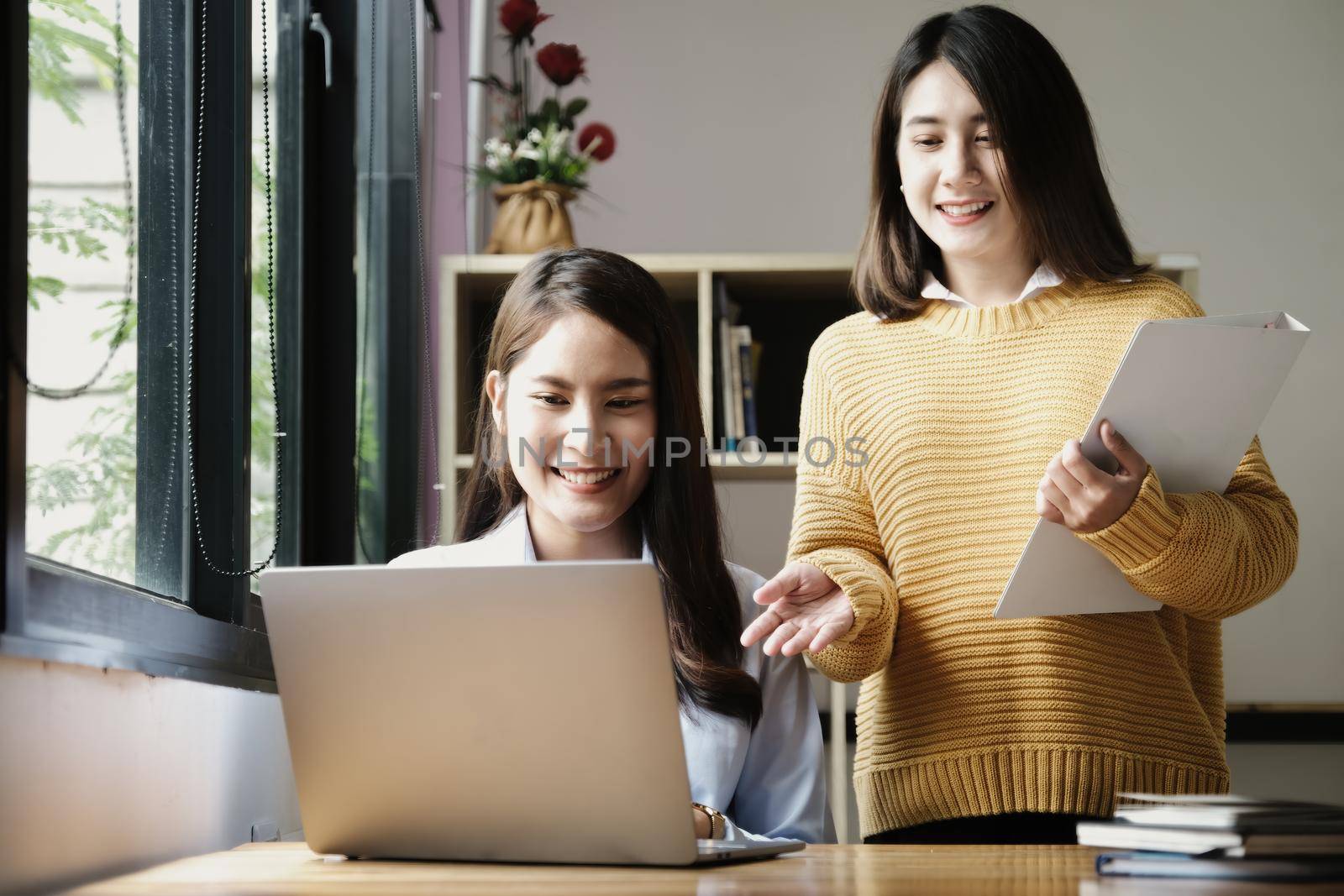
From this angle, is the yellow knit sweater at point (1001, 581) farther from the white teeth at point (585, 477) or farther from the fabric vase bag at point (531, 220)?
the fabric vase bag at point (531, 220)

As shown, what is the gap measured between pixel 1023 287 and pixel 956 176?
0.52 feet

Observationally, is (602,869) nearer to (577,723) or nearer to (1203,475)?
(577,723)

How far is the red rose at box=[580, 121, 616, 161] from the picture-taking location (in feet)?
8.46

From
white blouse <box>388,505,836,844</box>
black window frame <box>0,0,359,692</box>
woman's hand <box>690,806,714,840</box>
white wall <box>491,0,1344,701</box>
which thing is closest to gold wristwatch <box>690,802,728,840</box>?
woman's hand <box>690,806,714,840</box>

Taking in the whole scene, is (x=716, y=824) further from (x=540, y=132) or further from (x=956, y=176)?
(x=540, y=132)

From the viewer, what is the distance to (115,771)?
3.68 feet

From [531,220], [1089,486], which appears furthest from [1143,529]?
[531,220]

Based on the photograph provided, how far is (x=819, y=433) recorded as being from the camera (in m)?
1.55

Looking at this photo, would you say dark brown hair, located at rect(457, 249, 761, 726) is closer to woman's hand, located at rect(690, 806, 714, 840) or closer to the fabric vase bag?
woman's hand, located at rect(690, 806, 714, 840)

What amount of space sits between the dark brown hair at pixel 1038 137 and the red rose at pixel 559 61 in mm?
1113

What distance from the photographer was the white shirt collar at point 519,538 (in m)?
1.51

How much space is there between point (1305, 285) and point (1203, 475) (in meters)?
1.91

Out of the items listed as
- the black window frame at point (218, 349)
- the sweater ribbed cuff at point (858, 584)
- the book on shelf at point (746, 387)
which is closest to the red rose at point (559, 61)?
the black window frame at point (218, 349)

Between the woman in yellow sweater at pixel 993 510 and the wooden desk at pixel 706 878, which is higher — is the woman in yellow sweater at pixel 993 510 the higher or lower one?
the higher one
